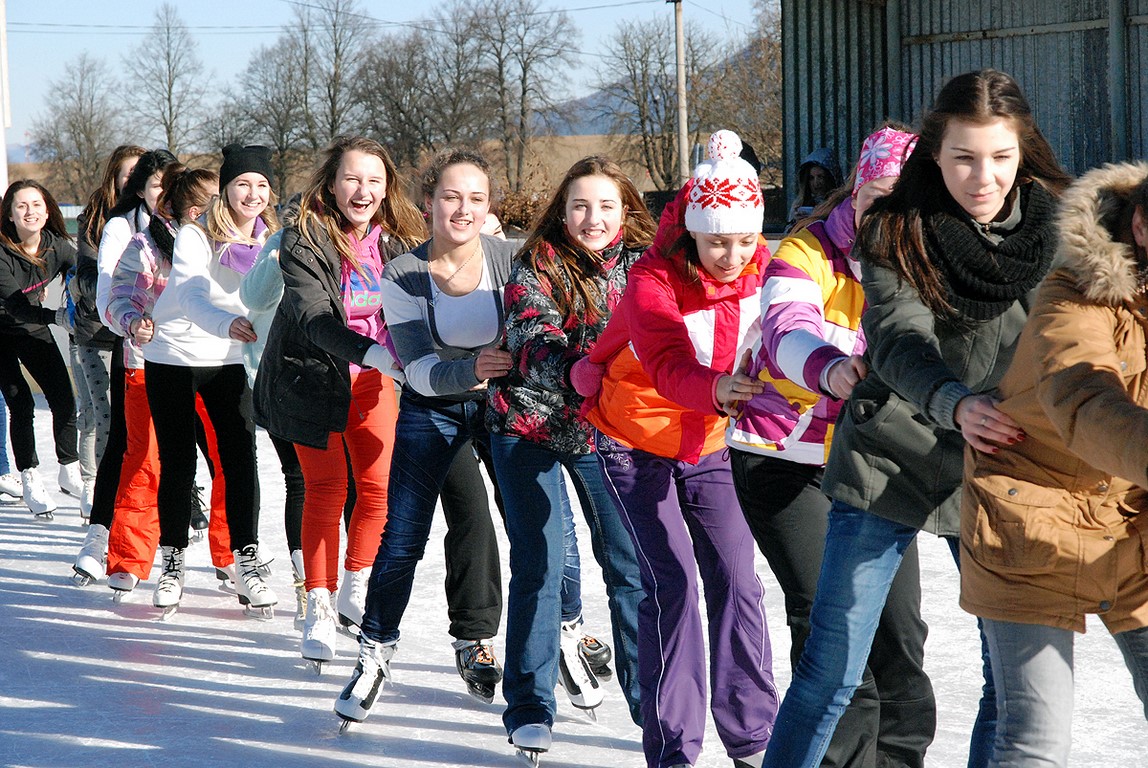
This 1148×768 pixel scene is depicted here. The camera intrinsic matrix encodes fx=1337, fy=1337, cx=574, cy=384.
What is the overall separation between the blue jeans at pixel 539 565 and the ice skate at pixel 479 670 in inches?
19.3

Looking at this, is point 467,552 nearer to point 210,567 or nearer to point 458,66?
point 210,567

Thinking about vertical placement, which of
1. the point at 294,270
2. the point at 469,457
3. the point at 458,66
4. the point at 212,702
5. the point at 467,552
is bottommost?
the point at 212,702

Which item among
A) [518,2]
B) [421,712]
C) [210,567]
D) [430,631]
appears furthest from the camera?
[518,2]

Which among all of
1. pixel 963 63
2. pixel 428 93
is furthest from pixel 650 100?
pixel 963 63

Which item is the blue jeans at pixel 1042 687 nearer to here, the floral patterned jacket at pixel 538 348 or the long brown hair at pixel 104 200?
the floral patterned jacket at pixel 538 348

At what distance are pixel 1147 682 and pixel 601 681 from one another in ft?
7.63

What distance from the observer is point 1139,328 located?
208 cm

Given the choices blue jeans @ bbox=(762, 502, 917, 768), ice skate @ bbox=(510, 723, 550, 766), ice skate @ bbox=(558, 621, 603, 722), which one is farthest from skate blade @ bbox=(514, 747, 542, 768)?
blue jeans @ bbox=(762, 502, 917, 768)

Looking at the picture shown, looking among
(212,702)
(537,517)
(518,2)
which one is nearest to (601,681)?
(537,517)

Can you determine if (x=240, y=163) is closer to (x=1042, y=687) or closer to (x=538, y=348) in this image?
(x=538, y=348)

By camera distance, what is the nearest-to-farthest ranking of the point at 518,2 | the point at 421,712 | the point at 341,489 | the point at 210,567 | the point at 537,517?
the point at 537,517 < the point at 421,712 < the point at 341,489 < the point at 210,567 < the point at 518,2

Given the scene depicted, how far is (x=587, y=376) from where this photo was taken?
3238 mm

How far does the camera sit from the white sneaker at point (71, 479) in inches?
301

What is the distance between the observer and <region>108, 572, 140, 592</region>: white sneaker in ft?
17.6
